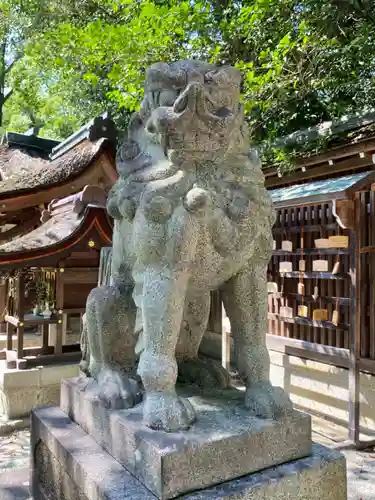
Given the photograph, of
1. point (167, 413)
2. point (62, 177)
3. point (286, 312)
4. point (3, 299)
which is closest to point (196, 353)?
point (167, 413)

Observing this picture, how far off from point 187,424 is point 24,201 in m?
6.05

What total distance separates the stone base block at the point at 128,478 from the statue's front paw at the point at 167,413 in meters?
0.20

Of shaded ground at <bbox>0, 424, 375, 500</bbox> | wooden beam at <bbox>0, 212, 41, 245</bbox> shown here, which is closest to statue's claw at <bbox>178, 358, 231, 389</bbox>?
shaded ground at <bbox>0, 424, 375, 500</bbox>

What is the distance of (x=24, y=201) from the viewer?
22.2 ft

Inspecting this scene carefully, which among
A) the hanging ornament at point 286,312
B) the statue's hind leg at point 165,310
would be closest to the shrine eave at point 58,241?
the hanging ornament at point 286,312

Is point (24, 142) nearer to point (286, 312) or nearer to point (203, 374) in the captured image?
point (286, 312)

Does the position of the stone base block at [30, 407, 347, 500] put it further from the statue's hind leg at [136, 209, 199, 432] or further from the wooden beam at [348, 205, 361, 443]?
the wooden beam at [348, 205, 361, 443]

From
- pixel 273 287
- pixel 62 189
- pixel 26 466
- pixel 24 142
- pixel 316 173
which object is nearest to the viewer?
pixel 26 466

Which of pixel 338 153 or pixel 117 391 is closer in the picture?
pixel 117 391

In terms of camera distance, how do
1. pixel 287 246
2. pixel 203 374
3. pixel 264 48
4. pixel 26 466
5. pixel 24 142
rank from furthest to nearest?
pixel 24 142 < pixel 264 48 < pixel 287 246 < pixel 26 466 < pixel 203 374

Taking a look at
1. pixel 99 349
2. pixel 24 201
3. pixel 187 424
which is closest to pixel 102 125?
pixel 24 201

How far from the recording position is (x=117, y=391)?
1732 millimetres

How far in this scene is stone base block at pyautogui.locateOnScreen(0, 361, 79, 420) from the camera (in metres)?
5.15

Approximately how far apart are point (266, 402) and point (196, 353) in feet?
1.62
